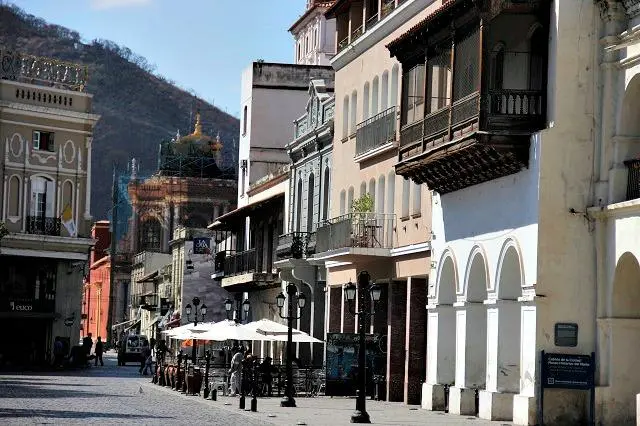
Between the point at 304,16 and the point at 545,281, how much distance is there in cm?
7363

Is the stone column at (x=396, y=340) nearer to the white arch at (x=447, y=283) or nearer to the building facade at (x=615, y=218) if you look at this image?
the white arch at (x=447, y=283)

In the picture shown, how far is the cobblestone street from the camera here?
34.4 meters

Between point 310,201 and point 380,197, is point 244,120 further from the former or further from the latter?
point 380,197

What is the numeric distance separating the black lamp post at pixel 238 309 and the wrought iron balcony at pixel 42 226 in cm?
880

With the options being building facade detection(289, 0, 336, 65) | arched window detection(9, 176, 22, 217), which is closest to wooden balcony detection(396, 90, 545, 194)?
arched window detection(9, 176, 22, 217)

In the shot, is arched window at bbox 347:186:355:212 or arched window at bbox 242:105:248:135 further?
arched window at bbox 242:105:248:135

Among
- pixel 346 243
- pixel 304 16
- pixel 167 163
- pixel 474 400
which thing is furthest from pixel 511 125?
pixel 167 163

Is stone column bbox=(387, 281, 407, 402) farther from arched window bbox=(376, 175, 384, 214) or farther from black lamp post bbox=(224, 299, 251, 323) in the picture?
black lamp post bbox=(224, 299, 251, 323)

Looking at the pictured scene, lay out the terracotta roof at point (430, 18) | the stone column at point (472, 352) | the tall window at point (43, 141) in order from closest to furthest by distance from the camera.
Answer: the terracotta roof at point (430, 18) → the stone column at point (472, 352) → the tall window at point (43, 141)

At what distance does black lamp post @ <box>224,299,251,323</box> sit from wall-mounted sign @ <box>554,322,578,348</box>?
2468cm

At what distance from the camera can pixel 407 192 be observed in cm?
4656

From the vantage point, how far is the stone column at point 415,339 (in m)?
45.1

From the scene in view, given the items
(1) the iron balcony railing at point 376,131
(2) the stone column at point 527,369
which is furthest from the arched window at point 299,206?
(2) the stone column at point 527,369

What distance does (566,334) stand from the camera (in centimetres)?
3372
